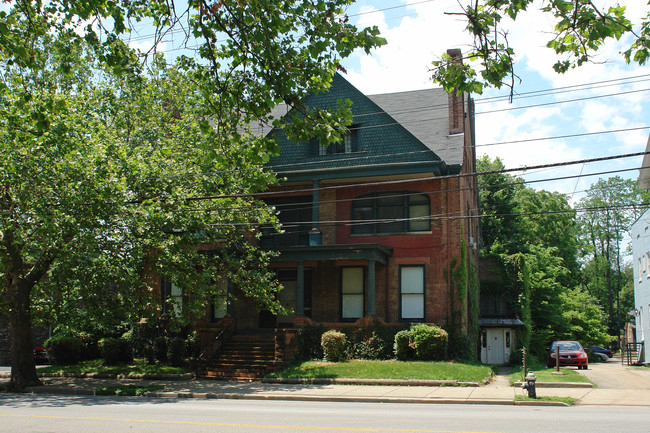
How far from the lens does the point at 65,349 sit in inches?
1097

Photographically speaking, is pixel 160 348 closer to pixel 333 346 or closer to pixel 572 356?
pixel 333 346

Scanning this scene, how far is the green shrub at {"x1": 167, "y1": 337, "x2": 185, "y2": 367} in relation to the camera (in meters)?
25.7

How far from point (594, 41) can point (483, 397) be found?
11.5 metres

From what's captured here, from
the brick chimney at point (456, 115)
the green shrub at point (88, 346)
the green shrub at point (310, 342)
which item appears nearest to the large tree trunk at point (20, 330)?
the green shrub at point (88, 346)

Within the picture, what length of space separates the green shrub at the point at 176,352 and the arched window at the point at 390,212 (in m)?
8.81

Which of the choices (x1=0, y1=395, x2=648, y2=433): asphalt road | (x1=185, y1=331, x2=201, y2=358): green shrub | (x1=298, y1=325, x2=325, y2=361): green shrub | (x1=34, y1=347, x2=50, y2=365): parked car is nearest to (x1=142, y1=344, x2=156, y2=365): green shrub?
(x1=185, y1=331, x2=201, y2=358): green shrub

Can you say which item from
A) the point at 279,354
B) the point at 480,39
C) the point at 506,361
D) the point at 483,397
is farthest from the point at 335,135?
the point at 506,361

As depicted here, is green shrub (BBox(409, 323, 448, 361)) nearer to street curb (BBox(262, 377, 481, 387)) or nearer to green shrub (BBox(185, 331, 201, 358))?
street curb (BBox(262, 377, 481, 387))

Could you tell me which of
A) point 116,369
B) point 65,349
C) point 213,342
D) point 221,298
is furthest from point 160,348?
point 65,349

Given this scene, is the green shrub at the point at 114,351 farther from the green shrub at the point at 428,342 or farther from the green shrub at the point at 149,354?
the green shrub at the point at 428,342

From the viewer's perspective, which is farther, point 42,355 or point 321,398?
point 42,355

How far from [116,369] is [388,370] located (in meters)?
11.3

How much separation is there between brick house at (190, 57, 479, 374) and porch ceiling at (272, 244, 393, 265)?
1.7 inches

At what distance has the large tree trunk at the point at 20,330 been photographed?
68.4ft
